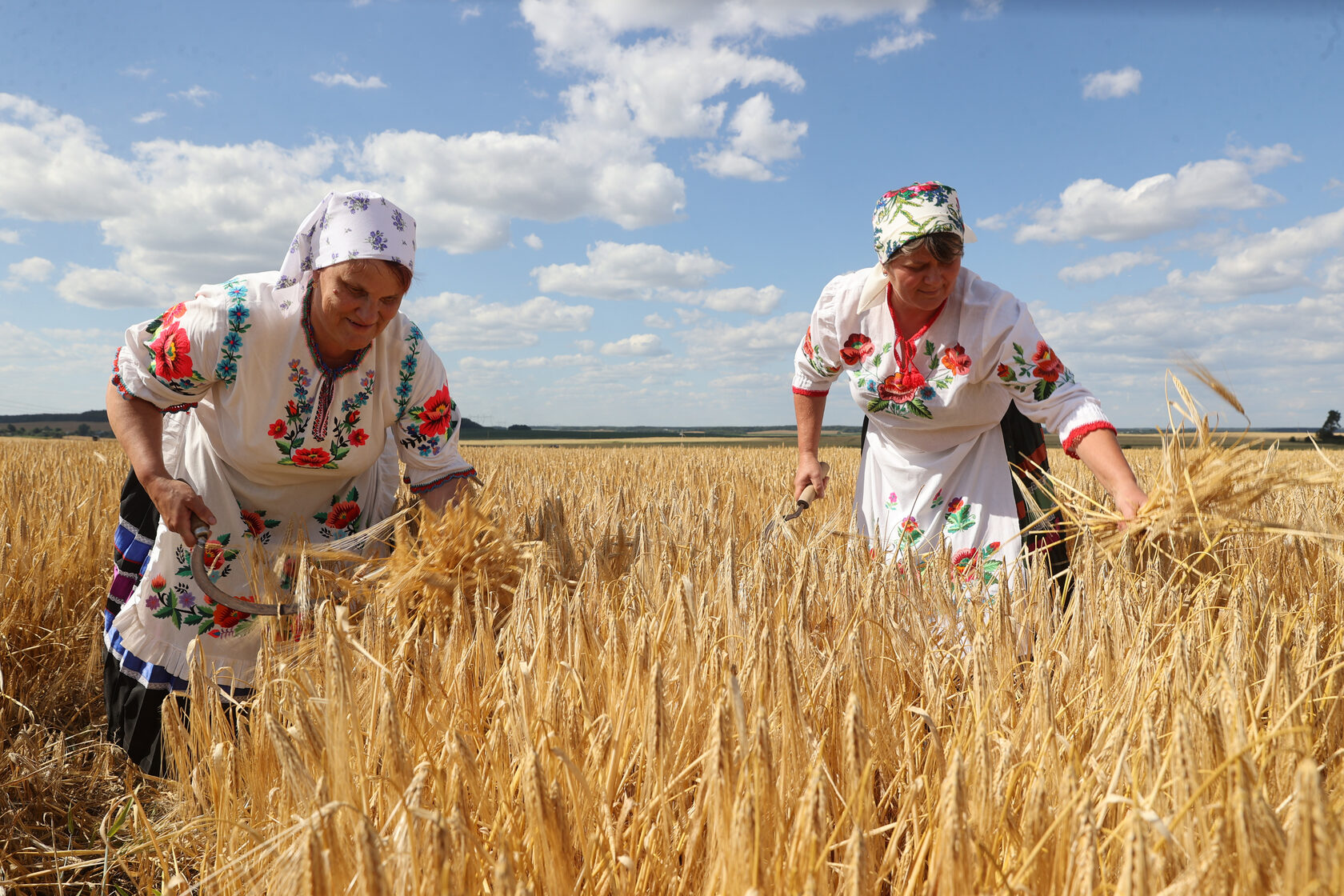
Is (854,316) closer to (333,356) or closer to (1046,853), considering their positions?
(333,356)

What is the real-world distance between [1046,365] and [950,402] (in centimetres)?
30

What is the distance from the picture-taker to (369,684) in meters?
1.42

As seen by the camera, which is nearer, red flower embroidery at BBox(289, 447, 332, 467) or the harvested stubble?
the harvested stubble

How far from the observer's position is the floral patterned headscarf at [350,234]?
6.58 ft

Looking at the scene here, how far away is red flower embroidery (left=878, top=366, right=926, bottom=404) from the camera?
2.51m

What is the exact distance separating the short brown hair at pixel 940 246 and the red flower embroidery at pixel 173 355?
201cm

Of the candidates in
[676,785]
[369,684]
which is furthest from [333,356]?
[676,785]

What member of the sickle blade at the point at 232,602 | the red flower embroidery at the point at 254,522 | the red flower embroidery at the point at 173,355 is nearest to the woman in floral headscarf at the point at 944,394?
the sickle blade at the point at 232,602

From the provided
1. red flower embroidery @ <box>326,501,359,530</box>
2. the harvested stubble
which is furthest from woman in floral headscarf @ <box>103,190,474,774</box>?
the harvested stubble

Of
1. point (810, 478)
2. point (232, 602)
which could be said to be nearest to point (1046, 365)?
point (810, 478)

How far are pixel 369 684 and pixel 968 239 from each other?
6.59 ft

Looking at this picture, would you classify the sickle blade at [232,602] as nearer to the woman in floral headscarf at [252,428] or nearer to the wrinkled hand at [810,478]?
the woman in floral headscarf at [252,428]

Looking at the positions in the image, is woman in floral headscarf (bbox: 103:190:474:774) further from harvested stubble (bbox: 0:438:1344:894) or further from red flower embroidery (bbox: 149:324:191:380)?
harvested stubble (bbox: 0:438:1344:894)

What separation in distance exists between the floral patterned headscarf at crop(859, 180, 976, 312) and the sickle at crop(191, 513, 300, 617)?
6.05 feet
